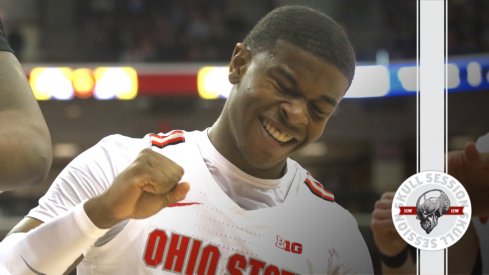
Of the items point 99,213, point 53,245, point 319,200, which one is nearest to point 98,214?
point 99,213

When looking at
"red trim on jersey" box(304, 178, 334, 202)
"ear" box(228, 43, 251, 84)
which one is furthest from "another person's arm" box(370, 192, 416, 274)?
"ear" box(228, 43, 251, 84)

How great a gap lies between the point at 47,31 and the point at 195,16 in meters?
0.35

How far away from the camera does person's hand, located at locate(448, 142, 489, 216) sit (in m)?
1.82

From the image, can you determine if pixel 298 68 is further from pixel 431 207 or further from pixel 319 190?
pixel 431 207

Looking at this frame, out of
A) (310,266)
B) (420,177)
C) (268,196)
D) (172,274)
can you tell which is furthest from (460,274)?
(172,274)

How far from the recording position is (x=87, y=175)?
156 cm

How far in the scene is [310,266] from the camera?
66.4 inches

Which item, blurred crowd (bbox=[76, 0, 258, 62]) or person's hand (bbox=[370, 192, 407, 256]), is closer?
blurred crowd (bbox=[76, 0, 258, 62])

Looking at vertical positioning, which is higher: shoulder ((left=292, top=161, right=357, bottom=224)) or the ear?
the ear

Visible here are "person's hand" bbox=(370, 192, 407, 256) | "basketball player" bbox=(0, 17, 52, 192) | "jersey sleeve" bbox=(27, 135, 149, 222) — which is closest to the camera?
"basketball player" bbox=(0, 17, 52, 192)

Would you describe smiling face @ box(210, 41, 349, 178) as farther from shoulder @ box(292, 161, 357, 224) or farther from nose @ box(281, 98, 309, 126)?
shoulder @ box(292, 161, 357, 224)

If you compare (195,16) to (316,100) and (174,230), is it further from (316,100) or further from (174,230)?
(174,230)

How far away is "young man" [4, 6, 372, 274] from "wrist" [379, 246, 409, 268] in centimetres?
18

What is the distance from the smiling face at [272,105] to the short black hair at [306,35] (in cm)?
2
